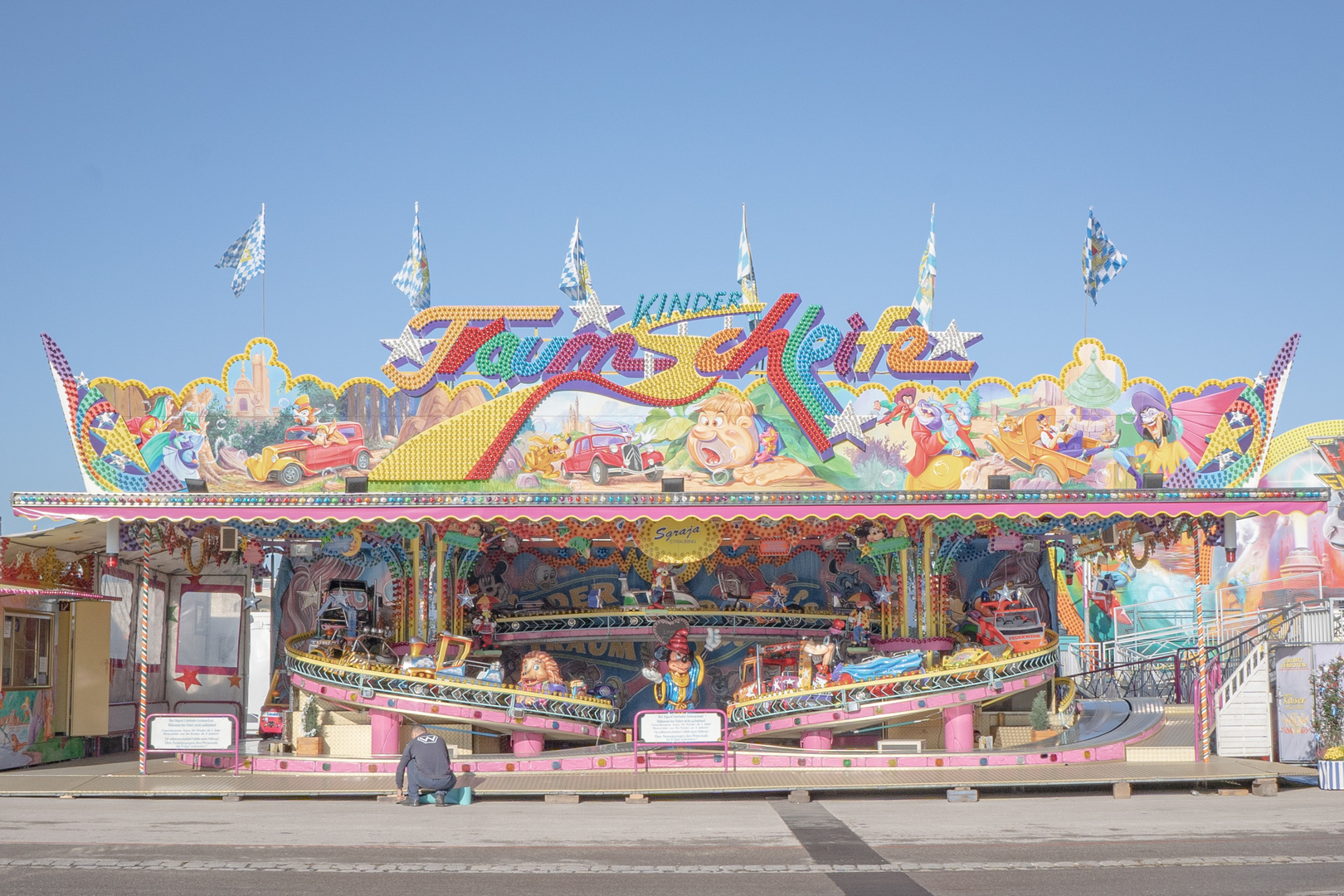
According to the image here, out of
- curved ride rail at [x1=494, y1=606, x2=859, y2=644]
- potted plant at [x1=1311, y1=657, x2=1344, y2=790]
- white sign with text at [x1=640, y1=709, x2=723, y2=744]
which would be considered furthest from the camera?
curved ride rail at [x1=494, y1=606, x2=859, y2=644]

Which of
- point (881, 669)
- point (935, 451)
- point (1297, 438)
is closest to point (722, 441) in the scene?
point (935, 451)

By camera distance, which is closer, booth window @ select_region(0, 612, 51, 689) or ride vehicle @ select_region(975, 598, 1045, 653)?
booth window @ select_region(0, 612, 51, 689)

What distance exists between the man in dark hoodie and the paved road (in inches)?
11.9

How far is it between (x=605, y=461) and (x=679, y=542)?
1.89 m

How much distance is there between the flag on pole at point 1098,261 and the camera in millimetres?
22125

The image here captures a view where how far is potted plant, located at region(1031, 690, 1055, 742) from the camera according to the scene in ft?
66.8

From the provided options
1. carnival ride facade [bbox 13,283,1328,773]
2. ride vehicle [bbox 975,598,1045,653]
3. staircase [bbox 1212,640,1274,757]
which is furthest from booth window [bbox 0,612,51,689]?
staircase [bbox 1212,640,1274,757]

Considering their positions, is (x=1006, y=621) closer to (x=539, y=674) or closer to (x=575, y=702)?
(x=575, y=702)

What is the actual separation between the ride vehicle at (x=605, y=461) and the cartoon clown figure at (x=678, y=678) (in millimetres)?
2870

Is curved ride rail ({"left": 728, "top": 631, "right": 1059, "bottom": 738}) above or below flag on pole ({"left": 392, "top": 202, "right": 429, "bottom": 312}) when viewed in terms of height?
below

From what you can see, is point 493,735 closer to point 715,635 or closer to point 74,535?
point 715,635

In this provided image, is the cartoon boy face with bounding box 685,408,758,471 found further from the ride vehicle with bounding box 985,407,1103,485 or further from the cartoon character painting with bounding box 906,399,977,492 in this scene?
the ride vehicle with bounding box 985,407,1103,485

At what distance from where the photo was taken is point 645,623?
22.5 m

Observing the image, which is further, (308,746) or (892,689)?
(308,746)
